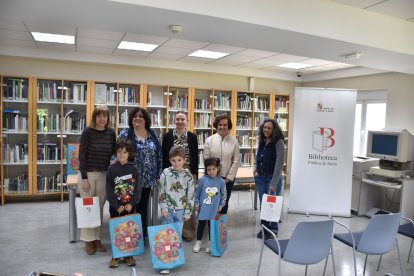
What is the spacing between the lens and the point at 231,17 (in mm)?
2885

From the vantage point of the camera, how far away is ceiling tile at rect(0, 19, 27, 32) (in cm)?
405

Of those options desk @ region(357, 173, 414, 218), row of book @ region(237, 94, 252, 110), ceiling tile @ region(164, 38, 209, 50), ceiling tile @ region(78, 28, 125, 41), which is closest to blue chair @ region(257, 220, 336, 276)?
desk @ region(357, 173, 414, 218)

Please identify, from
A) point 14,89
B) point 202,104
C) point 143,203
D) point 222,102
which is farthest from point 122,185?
point 222,102

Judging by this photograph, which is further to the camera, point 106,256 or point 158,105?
point 158,105

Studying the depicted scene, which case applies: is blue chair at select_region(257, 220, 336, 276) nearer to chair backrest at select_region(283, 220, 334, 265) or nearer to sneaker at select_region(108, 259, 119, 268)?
chair backrest at select_region(283, 220, 334, 265)

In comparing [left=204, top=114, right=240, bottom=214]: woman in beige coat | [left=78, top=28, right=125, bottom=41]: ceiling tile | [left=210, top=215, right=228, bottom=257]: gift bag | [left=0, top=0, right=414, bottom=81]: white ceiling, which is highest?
[left=78, top=28, right=125, bottom=41]: ceiling tile

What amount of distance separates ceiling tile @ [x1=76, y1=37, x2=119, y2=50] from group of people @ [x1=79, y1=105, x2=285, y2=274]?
2032 millimetres

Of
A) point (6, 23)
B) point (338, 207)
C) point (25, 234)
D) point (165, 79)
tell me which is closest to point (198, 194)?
point (25, 234)

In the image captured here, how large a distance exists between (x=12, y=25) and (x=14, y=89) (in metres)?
1.55

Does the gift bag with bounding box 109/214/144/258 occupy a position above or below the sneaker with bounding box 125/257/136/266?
above

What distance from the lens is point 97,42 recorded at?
5.07m

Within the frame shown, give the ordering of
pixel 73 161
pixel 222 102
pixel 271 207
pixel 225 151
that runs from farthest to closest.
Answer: pixel 222 102 < pixel 73 161 < pixel 225 151 < pixel 271 207

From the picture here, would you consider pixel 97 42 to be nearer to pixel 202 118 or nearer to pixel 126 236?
pixel 202 118

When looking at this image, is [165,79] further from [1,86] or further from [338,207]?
[338,207]
